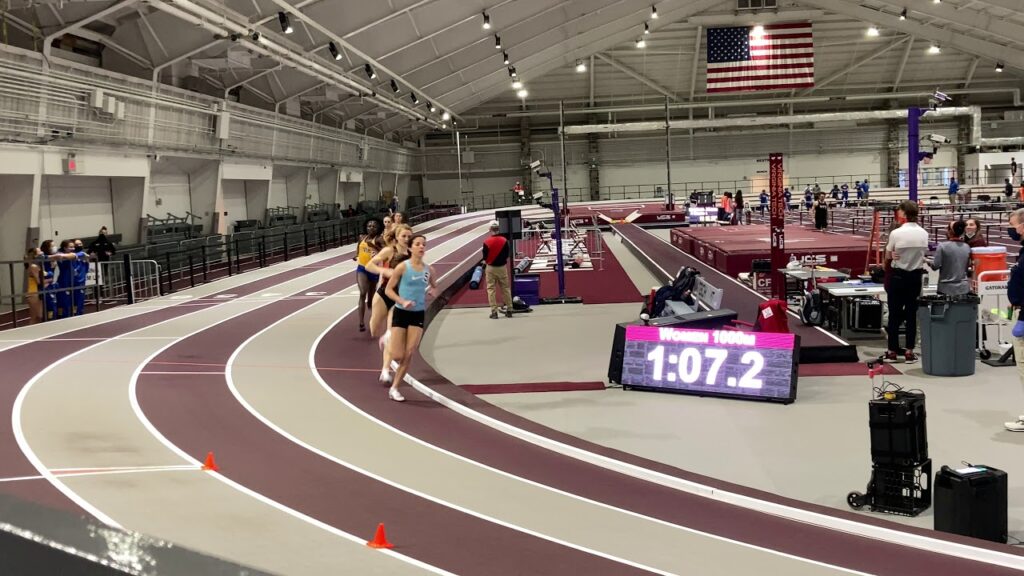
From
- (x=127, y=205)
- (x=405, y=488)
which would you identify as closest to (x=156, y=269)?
(x=127, y=205)

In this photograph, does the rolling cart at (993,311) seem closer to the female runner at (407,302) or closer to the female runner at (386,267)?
the female runner at (407,302)

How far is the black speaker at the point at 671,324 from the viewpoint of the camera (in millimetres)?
10461

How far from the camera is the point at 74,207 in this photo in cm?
2316

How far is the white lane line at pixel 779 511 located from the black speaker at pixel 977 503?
26 cm

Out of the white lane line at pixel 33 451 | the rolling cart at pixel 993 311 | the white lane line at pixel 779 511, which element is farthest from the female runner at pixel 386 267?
the rolling cart at pixel 993 311

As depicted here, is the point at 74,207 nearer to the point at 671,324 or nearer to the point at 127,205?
the point at 127,205

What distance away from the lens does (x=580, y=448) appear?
7.80m

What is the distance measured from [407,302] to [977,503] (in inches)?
227

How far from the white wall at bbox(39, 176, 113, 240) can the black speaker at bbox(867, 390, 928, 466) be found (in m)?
20.9

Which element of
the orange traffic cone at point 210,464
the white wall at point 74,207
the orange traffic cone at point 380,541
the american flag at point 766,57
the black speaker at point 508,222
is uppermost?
the american flag at point 766,57

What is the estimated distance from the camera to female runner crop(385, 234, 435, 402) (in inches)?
378

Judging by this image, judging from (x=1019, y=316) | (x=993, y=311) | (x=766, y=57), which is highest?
(x=766, y=57)

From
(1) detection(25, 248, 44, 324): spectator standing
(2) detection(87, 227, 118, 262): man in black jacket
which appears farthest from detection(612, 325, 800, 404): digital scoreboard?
(2) detection(87, 227, 118, 262): man in black jacket

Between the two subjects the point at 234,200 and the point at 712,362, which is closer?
the point at 712,362
